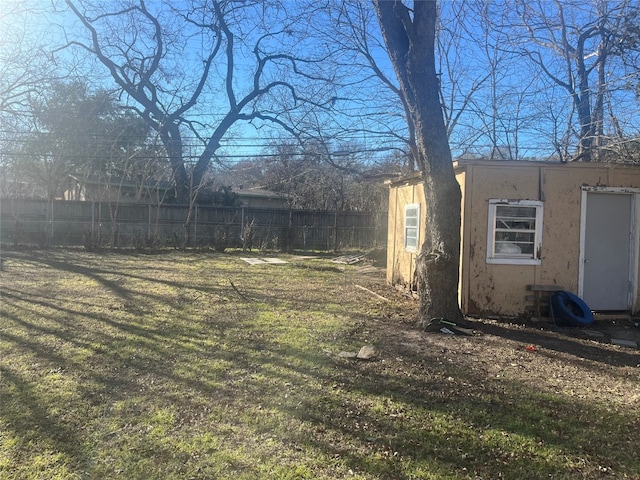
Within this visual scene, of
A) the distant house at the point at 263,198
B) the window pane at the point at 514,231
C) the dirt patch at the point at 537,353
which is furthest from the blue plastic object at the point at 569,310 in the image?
the distant house at the point at 263,198

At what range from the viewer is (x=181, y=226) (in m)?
20.6

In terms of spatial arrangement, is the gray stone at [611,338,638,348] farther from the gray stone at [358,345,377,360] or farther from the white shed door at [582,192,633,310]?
the gray stone at [358,345,377,360]

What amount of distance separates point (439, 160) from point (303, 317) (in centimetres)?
314

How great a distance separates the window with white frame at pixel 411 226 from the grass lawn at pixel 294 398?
2.30 m

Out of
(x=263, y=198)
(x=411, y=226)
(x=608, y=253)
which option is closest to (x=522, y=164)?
(x=608, y=253)

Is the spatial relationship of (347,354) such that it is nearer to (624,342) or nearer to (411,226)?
(624,342)

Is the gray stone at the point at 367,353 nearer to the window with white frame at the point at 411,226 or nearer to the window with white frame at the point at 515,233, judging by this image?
the window with white frame at the point at 515,233

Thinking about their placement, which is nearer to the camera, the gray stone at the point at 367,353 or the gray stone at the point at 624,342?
the gray stone at the point at 367,353

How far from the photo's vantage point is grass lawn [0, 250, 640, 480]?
3.00 meters

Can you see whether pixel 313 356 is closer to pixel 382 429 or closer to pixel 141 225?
pixel 382 429

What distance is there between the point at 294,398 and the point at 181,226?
17736 mm

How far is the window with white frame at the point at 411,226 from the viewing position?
31.0ft

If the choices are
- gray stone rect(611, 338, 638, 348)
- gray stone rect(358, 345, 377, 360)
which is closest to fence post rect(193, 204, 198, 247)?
gray stone rect(358, 345, 377, 360)

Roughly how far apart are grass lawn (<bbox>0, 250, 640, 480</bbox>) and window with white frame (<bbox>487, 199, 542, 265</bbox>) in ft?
4.53
